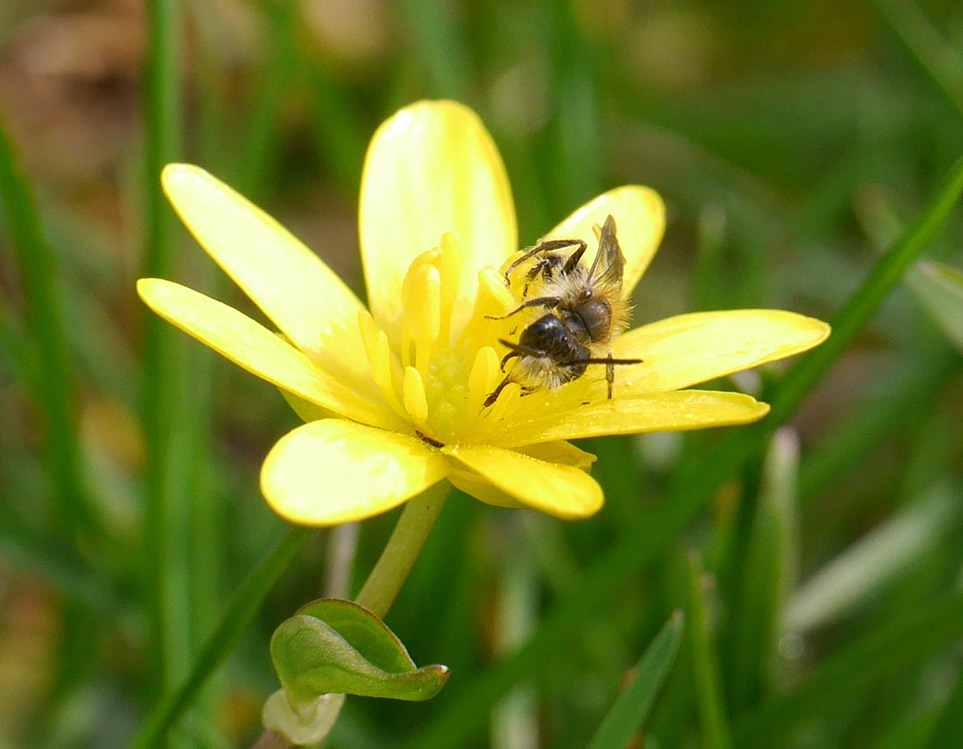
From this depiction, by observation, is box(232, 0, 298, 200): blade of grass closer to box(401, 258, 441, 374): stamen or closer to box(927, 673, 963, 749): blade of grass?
box(401, 258, 441, 374): stamen

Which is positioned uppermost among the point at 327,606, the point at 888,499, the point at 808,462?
the point at 327,606

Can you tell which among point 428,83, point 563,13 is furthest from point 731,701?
point 428,83

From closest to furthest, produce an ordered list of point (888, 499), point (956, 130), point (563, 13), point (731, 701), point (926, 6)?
point (731, 701) → point (888, 499) → point (563, 13) → point (956, 130) → point (926, 6)

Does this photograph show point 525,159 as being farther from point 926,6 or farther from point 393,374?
point 926,6

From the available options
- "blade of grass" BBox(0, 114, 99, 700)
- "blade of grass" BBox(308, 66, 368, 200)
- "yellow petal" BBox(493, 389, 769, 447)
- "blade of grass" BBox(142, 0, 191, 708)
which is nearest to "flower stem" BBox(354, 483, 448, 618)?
"yellow petal" BBox(493, 389, 769, 447)

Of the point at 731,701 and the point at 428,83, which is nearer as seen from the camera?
the point at 731,701

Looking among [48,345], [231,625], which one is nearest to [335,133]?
[48,345]

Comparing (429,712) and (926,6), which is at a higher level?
(926,6)
